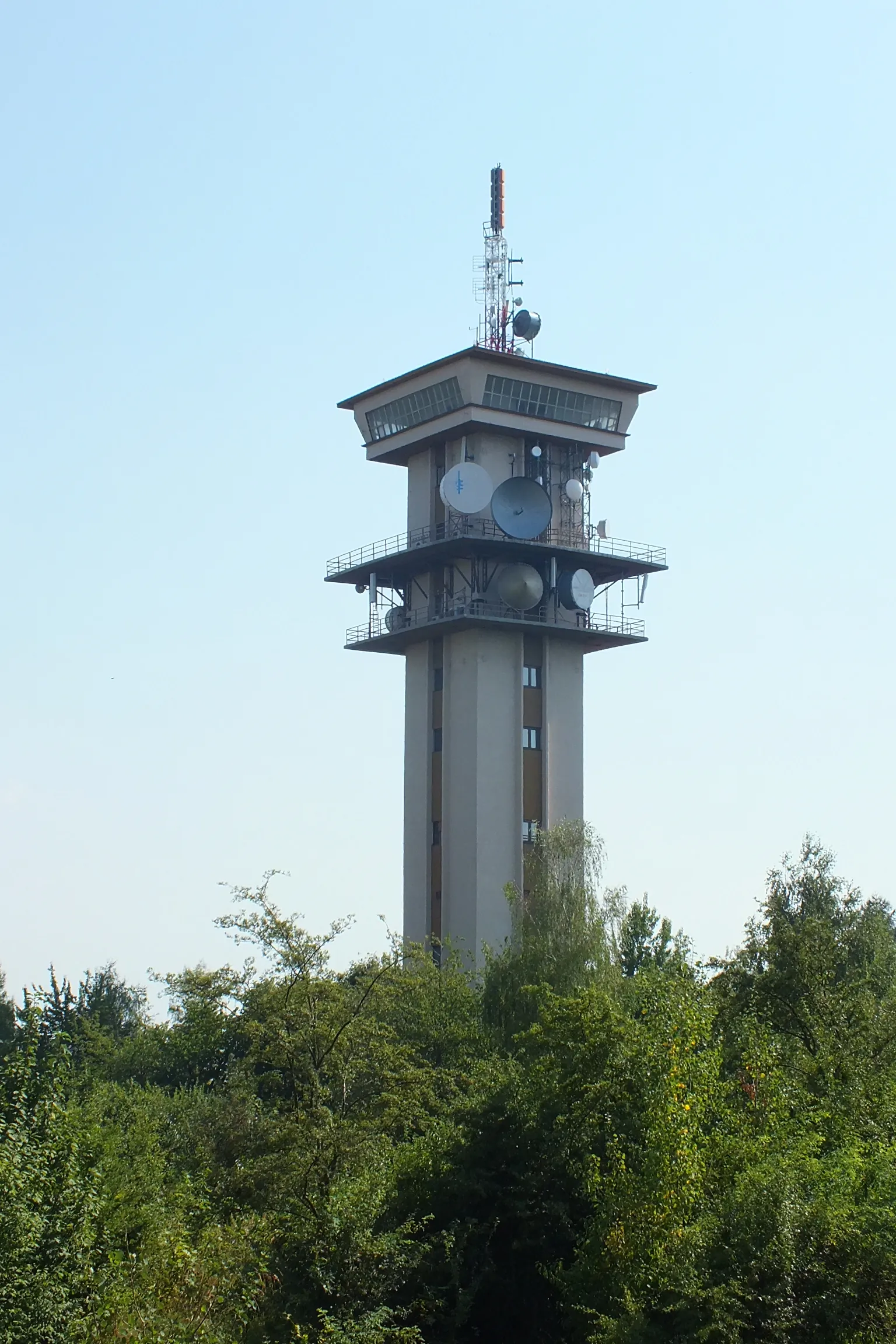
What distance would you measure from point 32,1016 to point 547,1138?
43.8ft

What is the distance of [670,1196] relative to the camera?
25281mm

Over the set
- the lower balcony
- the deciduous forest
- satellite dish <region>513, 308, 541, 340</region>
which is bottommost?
the deciduous forest

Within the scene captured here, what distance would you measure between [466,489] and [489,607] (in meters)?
4.93

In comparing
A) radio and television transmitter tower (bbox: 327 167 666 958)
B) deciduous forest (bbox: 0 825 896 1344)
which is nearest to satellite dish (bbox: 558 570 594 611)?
radio and television transmitter tower (bbox: 327 167 666 958)

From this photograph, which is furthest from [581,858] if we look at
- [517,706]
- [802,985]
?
[802,985]

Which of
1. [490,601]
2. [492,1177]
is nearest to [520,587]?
[490,601]

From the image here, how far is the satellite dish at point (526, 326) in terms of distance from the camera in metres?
76.7

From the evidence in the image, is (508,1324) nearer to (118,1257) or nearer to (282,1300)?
(282,1300)

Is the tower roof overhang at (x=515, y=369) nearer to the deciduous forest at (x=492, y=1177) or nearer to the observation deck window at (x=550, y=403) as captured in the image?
the observation deck window at (x=550, y=403)

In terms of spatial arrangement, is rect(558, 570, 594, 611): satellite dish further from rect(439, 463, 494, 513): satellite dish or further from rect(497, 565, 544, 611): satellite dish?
rect(439, 463, 494, 513): satellite dish

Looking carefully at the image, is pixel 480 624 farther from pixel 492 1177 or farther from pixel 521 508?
pixel 492 1177

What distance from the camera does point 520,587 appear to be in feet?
234

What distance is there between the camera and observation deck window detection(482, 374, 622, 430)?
7338 centimetres

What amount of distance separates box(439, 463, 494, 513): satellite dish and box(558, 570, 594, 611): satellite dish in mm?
4637
